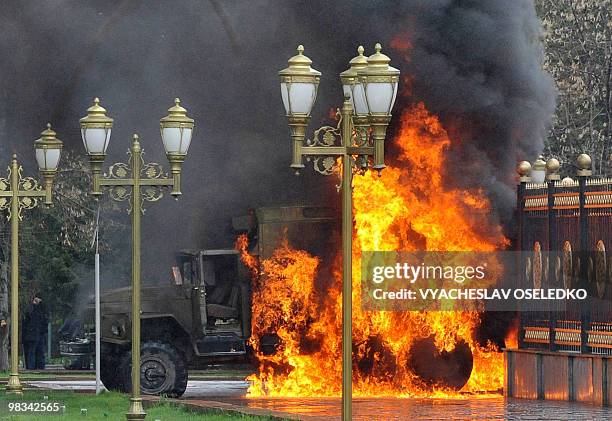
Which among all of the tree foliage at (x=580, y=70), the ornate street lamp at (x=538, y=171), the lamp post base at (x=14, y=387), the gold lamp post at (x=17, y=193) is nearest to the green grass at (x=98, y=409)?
the lamp post base at (x=14, y=387)

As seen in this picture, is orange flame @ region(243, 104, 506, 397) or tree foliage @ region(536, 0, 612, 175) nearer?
orange flame @ region(243, 104, 506, 397)

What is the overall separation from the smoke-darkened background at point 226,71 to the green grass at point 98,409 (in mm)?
5527

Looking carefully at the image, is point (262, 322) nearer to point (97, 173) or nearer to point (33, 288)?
point (97, 173)

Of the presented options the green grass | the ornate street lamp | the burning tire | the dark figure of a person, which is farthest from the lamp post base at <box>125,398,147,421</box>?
the dark figure of a person

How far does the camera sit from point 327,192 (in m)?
31.1

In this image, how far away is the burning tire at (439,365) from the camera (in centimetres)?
2822

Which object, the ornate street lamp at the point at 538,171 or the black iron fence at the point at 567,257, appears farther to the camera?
the ornate street lamp at the point at 538,171

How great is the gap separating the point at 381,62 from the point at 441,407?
29.7 feet

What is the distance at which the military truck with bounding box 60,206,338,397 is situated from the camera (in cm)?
2862

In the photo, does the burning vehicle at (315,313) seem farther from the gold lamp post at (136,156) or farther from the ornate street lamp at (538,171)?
the gold lamp post at (136,156)

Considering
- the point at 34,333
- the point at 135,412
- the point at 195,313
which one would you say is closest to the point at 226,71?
the point at 195,313

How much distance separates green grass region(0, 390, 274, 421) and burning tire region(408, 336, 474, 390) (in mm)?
4542

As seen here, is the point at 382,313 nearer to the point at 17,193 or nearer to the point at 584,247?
the point at 584,247

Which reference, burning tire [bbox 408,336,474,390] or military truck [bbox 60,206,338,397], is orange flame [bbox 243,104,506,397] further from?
military truck [bbox 60,206,338,397]
